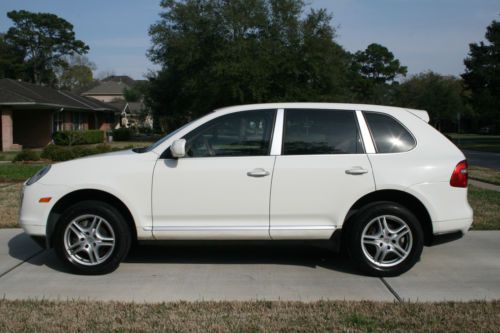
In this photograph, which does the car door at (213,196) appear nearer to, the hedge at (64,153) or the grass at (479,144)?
the hedge at (64,153)

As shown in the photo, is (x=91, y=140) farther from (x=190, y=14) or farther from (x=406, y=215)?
(x=406, y=215)

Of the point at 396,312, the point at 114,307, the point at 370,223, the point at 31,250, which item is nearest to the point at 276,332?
the point at 396,312

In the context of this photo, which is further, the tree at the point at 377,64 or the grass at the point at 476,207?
the tree at the point at 377,64

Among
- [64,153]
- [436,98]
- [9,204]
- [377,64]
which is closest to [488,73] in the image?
[436,98]

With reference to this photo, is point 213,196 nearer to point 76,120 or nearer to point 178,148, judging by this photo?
point 178,148

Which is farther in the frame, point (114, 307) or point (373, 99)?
point (373, 99)

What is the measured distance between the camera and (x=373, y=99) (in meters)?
72.7

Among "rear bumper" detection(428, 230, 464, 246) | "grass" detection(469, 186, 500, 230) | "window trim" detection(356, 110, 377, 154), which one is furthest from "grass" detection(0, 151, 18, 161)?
"rear bumper" detection(428, 230, 464, 246)

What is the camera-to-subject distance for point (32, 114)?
3422cm

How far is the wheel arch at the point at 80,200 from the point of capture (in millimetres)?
5469

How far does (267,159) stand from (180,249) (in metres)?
1.95

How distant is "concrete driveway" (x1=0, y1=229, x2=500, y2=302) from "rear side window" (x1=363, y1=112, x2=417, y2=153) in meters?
1.34

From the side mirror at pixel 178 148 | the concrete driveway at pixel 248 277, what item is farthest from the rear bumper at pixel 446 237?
the side mirror at pixel 178 148

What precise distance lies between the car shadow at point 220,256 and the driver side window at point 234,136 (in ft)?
3.40
